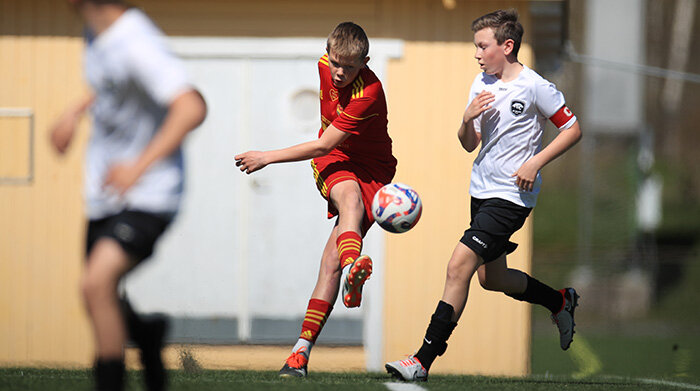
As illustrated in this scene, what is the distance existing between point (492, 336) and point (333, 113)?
3689 mm

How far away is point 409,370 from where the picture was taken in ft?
16.6

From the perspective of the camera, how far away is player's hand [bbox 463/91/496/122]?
5.09 metres

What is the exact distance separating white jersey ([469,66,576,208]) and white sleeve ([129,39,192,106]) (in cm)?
236

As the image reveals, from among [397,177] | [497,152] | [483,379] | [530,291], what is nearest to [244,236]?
[397,177]

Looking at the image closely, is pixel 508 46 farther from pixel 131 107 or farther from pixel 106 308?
pixel 106 308

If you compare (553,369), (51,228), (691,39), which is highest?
(691,39)

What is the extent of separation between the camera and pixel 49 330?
8.37 metres

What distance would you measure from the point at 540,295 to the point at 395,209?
119 centimetres

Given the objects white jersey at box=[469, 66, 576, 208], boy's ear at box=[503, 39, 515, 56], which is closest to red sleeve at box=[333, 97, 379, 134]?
white jersey at box=[469, 66, 576, 208]

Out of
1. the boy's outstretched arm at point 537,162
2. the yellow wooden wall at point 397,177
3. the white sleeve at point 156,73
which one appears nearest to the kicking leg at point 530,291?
the boy's outstretched arm at point 537,162

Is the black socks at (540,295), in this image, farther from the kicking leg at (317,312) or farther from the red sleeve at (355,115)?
the red sleeve at (355,115)

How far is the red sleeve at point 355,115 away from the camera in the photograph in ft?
16.8

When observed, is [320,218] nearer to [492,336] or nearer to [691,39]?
[492,336]

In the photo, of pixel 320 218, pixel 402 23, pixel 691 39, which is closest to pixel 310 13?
pixel 402 23
